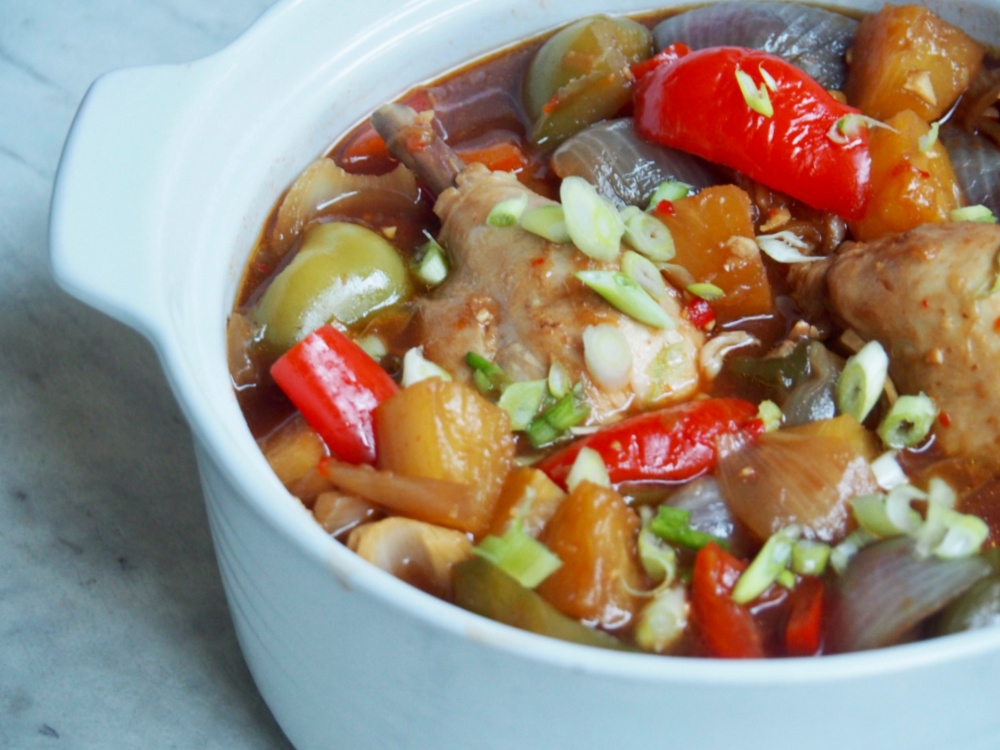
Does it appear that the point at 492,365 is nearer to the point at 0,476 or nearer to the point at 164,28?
the point at 0,476

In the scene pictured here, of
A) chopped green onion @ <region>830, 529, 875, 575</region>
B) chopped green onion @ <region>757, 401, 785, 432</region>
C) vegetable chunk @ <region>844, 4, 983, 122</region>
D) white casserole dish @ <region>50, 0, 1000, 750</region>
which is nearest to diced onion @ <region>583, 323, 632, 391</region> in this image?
chopped green onion @ <region>757, 401, 785, 432</region>

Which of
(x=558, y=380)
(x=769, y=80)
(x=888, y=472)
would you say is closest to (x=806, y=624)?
(x=888, y=472)

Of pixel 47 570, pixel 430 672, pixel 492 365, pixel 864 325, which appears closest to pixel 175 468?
pixel 47 570

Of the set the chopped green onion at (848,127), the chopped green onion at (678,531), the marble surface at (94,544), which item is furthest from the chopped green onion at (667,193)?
the marble surface at (94,544)

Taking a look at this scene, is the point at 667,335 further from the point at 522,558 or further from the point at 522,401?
the point at 522,558

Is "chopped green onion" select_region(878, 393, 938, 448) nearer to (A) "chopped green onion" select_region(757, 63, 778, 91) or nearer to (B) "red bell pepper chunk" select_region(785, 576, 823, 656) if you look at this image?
(B) "red bell pepper chunk" select_region(785, 576, 823, 656)

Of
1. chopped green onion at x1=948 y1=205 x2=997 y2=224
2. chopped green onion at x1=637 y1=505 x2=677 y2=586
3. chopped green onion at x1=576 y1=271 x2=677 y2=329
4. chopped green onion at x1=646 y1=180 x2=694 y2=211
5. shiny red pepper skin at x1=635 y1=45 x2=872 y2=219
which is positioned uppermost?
shiny red pepper skin at x1=635 y1=45 x2=872 y2=219
